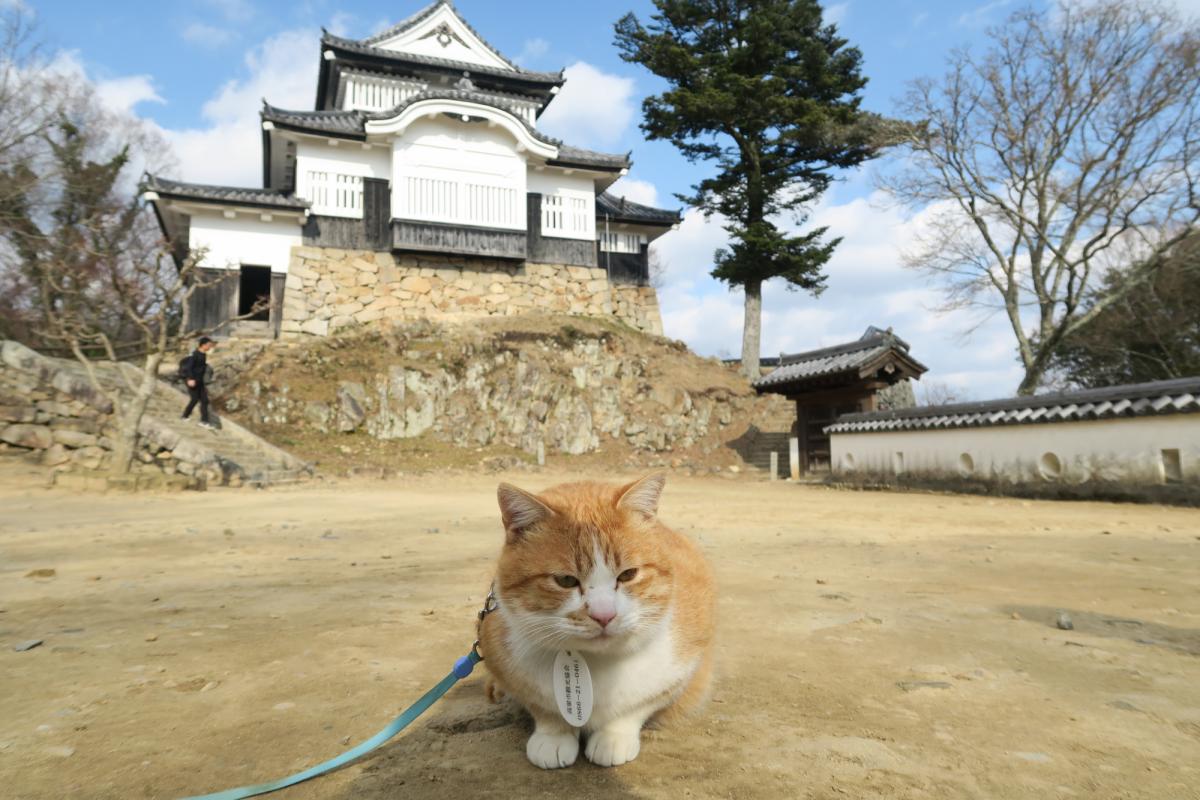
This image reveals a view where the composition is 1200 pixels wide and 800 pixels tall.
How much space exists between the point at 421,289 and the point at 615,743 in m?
23.8

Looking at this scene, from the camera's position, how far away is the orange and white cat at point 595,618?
192cm

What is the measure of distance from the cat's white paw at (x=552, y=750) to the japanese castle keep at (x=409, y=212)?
72.5ft

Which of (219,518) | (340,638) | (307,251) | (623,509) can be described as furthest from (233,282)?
(623,509)

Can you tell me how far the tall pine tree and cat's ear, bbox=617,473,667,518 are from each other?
2414 centimetres

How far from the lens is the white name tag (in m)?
1.89

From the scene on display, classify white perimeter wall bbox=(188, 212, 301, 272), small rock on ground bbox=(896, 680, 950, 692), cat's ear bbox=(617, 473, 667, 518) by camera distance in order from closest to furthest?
1. cat's ear bbox=(617, 473, 667, 518)
2. small rock on ground bbox=(896, 680, 950, 692)
3. white perimeter wall bbox=(188, 212, 301, 272)

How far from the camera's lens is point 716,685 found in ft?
8.91

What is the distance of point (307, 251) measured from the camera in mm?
22797

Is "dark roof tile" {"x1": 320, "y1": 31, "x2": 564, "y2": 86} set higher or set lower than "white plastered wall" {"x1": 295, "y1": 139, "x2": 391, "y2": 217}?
higher

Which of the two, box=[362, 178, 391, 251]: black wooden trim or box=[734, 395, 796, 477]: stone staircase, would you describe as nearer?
box=[734, 395, 796, 477]: stone staircase

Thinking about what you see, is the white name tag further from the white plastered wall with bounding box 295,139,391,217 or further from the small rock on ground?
the white plastered wall with bounding box 295,139,391,217

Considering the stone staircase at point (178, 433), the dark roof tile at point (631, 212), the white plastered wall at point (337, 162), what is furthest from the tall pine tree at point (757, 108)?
the stone staircase at point (178, 433)

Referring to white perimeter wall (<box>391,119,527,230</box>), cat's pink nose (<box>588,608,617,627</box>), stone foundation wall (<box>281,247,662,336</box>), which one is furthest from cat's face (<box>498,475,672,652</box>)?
white perimeter wall (<box>391,119,527,230</box>)

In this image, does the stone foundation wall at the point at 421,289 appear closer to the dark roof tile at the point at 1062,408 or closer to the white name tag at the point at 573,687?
the dark roof tile at the point at 1062,408
